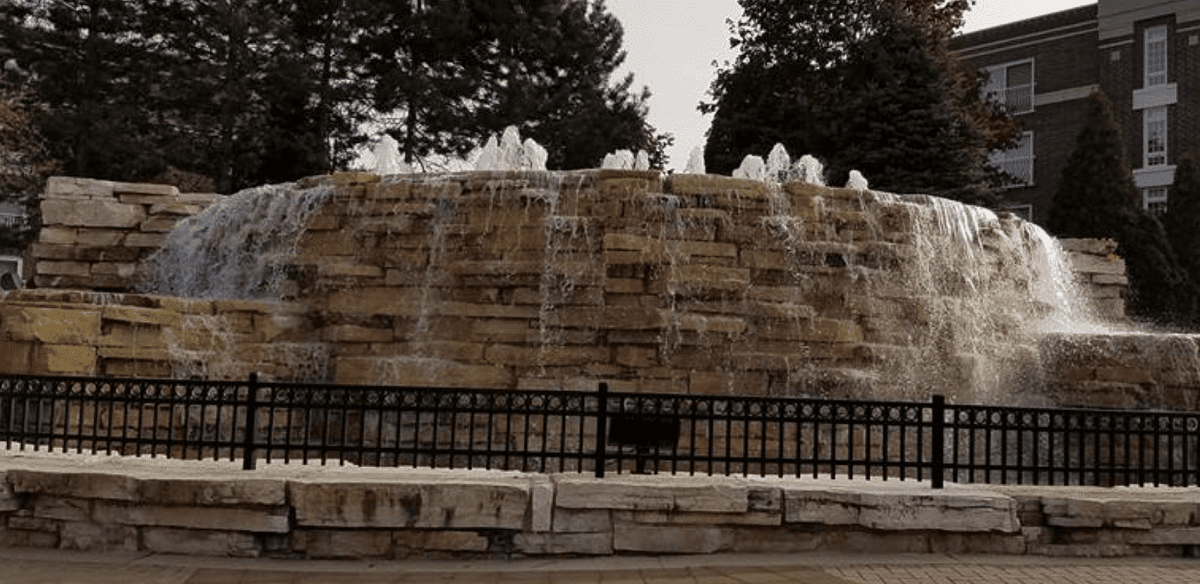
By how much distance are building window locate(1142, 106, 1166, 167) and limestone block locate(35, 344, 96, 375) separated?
30873 mm

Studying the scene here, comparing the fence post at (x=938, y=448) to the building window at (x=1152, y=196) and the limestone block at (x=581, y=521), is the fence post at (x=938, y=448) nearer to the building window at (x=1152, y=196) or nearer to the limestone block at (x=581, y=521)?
the limestone block at (x=581, y=521)

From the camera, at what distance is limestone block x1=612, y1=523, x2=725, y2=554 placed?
16.6ft

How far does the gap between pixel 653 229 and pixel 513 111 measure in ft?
51.5

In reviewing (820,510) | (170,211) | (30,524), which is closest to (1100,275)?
A: (820,510)

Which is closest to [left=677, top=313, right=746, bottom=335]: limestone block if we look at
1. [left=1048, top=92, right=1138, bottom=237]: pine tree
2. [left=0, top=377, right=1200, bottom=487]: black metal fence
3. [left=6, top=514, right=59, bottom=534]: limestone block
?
[left=0, top=377, right=1200, bottom=487]: black metal fence

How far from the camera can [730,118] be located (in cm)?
2502

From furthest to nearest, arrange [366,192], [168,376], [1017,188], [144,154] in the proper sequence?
[1017,188] < [144,154] < [366,192] < [168,376]

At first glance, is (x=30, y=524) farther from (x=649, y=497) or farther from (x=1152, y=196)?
(x=1152, y=196)

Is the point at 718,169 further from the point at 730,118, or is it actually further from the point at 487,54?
the point at 487,54

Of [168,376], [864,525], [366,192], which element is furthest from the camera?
[366,192]

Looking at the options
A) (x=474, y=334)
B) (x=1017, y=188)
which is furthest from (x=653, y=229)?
(x=1017, y=188)

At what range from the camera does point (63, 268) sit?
13445mm

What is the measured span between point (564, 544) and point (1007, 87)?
32.8 meters

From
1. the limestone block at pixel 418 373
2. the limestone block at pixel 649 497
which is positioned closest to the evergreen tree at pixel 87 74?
the limestone block at pixel 418 373
